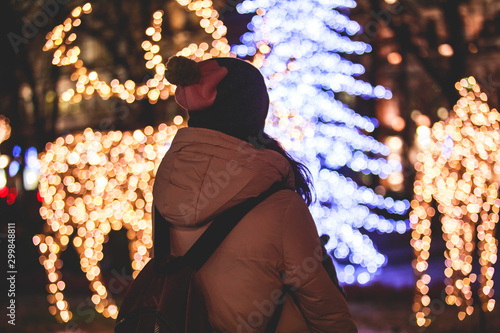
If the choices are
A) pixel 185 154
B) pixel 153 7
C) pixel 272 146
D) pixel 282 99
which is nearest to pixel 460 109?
pixel 282 99

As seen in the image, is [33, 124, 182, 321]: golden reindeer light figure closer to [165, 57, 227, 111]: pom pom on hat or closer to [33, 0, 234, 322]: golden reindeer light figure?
[33, 0, 234, 322]: golden reindeer light figure

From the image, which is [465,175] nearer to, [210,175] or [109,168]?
[109,168]

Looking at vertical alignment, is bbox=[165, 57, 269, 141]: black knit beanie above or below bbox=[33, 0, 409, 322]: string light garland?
above

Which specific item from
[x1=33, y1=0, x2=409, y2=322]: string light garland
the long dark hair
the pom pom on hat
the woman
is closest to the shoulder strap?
the woman

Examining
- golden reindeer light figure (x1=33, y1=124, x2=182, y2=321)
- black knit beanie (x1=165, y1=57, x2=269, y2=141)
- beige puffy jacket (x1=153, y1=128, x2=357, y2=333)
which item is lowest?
golden reindeer light figure (x1=33, y1=124, x2=182, y2=321)

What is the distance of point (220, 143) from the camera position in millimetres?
1842

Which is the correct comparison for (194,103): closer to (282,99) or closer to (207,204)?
(207,204)

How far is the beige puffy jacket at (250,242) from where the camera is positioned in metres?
1.74

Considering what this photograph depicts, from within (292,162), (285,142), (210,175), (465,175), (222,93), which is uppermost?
(222,93)

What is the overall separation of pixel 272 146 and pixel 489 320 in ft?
18.6

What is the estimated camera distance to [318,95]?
5727mm

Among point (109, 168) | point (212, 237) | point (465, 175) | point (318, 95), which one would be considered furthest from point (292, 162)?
point (109, 168)

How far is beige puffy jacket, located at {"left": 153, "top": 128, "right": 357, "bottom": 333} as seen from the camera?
1740mm

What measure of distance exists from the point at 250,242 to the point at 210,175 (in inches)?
10.7
